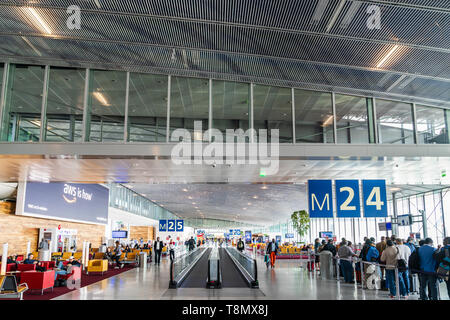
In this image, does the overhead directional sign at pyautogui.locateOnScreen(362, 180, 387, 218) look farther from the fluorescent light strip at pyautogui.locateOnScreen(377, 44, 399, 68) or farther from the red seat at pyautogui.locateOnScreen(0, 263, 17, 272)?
the red seat at pyautogui.locateOnScreen(0, 263, 17, 272)

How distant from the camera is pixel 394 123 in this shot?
12.8m

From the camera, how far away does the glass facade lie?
484 inches

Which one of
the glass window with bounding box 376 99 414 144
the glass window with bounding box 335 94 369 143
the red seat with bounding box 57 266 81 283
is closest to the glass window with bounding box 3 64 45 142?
the red seat with bounding box 57 266 81 283

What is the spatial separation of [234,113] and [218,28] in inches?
135

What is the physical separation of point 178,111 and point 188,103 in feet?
1.40

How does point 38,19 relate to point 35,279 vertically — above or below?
above

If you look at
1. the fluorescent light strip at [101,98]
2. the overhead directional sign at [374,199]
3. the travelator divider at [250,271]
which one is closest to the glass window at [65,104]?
the fluorescent light strip at [101,98]

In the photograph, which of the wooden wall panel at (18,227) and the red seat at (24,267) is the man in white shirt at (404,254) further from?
the wooden wall panel at (18,227)

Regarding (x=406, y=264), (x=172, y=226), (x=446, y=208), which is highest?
(x=446, y=208)

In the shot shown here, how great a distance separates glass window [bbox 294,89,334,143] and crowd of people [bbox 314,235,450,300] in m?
3.82

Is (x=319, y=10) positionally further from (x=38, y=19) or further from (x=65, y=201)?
(x=65, y=201)

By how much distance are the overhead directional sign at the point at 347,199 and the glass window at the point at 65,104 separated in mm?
8156

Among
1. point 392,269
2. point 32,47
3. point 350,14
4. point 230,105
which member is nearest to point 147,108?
point 230,105

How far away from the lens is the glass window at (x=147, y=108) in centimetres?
1234
